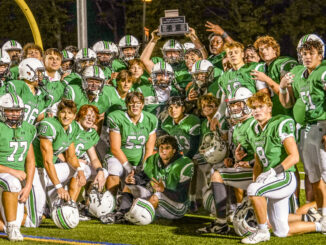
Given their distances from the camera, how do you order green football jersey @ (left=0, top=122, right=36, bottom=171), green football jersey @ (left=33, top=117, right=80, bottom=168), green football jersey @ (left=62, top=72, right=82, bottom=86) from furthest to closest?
1. green football jersey @ (left=62, top=72, right=82, bottom=86)
2. green football jersey @ (left=33, top=117, right=80, bottom=168)
3. green football jersey @ (left=0, top=122, right=36, bottom=171)

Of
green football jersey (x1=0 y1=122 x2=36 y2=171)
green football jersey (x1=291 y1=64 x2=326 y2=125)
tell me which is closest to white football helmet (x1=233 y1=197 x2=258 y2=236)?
green football jersey (x1=291 y1=64 x2=326 y2=125)

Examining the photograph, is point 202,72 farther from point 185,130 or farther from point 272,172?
point 272,172

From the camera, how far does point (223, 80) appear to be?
23.4 feet

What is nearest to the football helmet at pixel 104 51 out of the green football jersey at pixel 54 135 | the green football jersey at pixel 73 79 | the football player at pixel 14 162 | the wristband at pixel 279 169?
the green football jersey at pixel 73 79

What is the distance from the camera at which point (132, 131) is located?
7082 mm

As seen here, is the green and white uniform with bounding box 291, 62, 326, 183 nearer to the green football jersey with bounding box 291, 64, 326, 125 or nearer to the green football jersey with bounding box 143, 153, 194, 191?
the green football jersey with bounding box 291, 64, 326, 125

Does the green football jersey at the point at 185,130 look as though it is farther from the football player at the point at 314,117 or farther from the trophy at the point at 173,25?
the trophy at the point at 173,25

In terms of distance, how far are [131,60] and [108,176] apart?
155cm

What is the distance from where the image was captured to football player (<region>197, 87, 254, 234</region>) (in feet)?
20.0

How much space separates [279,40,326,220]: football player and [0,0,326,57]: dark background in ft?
35.1

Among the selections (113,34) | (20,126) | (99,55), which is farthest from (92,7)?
(20,126)

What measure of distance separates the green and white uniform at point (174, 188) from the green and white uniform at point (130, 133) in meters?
0.41

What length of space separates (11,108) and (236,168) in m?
2.18

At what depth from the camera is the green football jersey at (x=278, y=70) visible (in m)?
6.95
